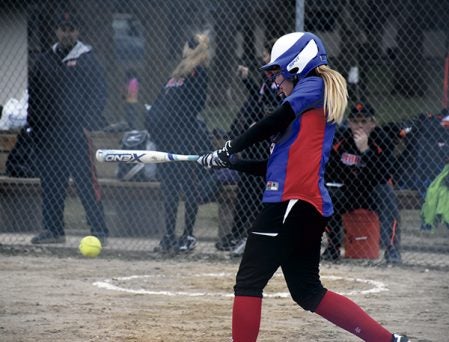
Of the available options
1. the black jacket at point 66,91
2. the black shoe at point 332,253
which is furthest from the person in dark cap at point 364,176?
the black jacket at point 66,91

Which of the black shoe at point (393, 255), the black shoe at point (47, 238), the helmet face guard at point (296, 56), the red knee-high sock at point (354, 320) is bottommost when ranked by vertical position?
the black shoe at point (393, 255)

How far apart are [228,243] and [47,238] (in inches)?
71.4

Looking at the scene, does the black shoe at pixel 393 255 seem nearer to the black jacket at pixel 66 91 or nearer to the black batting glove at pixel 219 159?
the black jacket at pixel 66 91

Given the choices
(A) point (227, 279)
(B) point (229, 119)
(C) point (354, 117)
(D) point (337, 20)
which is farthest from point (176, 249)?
(B) point (229, 119)

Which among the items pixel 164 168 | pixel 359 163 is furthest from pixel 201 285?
pixel 359 163

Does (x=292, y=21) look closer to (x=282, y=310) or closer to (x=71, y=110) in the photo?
(x=71, y=110)

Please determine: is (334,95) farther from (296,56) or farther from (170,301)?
(170,301)

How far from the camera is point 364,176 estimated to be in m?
9.08

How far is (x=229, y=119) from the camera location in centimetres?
1898

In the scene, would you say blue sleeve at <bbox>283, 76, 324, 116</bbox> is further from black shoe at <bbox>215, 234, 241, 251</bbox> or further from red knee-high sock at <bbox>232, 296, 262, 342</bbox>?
black shoe at <bbox>215, 234, 241, 251</bbox>

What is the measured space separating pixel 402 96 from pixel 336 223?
46.5 feet

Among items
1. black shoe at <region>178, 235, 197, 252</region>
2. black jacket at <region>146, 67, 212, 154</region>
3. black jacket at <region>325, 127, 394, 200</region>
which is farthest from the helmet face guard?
black shoe at <region>178, 235, 197, 252</region>

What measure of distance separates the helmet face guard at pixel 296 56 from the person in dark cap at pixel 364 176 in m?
4.25

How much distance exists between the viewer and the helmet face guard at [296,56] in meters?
4.81
